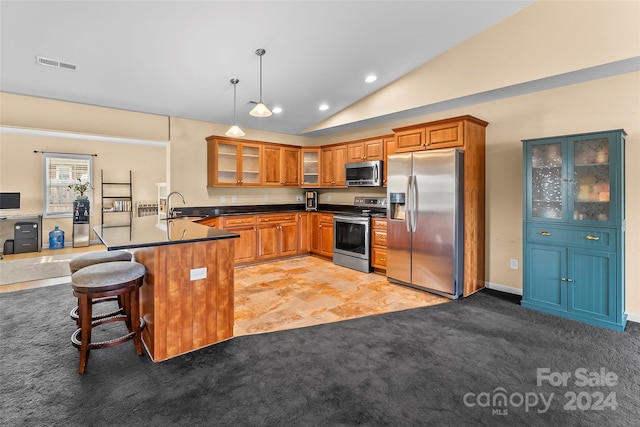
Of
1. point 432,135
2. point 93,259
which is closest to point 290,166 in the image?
point 432,135

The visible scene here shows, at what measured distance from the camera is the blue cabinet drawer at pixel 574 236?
10.0 feet

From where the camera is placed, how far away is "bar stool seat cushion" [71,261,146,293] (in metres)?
2.25

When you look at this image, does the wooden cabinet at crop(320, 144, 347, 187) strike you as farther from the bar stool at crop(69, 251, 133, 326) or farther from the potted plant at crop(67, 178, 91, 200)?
the potted plant at crop(67, 178, 91, 200)

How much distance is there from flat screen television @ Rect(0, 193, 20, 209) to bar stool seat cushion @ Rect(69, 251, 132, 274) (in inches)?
232

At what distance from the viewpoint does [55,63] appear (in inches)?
138

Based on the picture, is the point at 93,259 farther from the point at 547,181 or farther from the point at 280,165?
the point at 547,181

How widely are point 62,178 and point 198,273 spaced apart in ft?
23.9

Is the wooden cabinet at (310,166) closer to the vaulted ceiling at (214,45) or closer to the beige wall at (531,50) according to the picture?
the vaulted ceiling at (214,45)

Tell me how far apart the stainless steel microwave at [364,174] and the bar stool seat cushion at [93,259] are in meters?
3.68

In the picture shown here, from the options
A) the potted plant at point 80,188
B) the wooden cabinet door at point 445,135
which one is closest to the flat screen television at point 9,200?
the potted plant at point 80,188

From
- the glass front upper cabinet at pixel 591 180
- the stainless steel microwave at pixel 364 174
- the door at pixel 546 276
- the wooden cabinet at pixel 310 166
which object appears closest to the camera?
the glass front upper cabinet at pixel 591 180

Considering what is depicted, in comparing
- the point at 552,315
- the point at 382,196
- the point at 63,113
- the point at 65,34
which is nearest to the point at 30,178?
the point at 63,113

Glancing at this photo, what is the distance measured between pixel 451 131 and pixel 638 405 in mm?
2976

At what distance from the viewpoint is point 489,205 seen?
14.0ft
